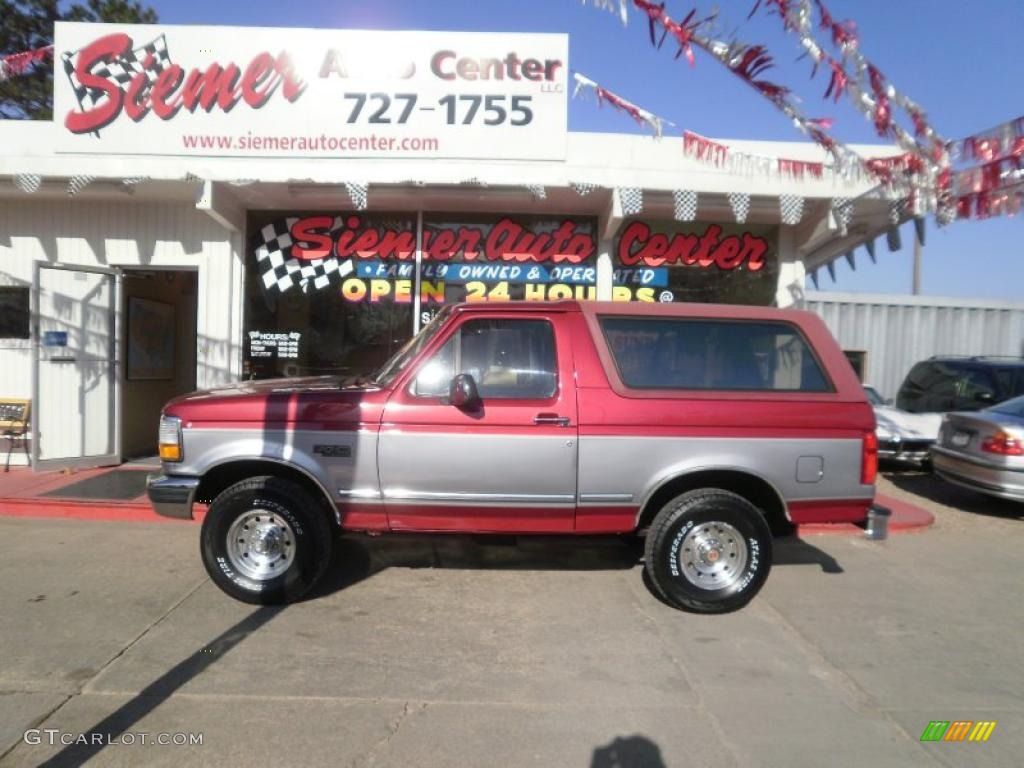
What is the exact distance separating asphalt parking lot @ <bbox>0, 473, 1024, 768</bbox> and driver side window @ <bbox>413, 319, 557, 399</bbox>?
149cm

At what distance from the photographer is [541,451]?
4582mm

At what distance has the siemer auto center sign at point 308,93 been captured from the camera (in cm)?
812

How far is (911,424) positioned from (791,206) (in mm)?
4018

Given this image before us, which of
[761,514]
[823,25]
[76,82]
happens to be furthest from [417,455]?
[76,82]

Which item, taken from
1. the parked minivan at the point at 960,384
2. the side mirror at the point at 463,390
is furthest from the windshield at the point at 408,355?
the parked minivan at the point at 960,384

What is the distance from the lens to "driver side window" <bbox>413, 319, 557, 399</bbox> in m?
4.69

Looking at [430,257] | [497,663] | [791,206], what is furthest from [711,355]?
[430,257]

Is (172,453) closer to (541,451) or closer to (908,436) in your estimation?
(541,451)

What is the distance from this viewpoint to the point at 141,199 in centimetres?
870

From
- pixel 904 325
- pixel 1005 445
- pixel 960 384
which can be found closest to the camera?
pixel 1005 445

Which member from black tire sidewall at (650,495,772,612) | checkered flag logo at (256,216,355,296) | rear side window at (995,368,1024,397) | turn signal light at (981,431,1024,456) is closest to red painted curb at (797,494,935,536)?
turn signal light at (981,431,1024,456)

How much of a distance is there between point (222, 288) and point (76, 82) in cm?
276

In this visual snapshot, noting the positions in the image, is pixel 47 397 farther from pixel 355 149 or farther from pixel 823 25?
pixel 823 25

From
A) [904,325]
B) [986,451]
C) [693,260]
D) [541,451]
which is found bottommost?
[986,451]
